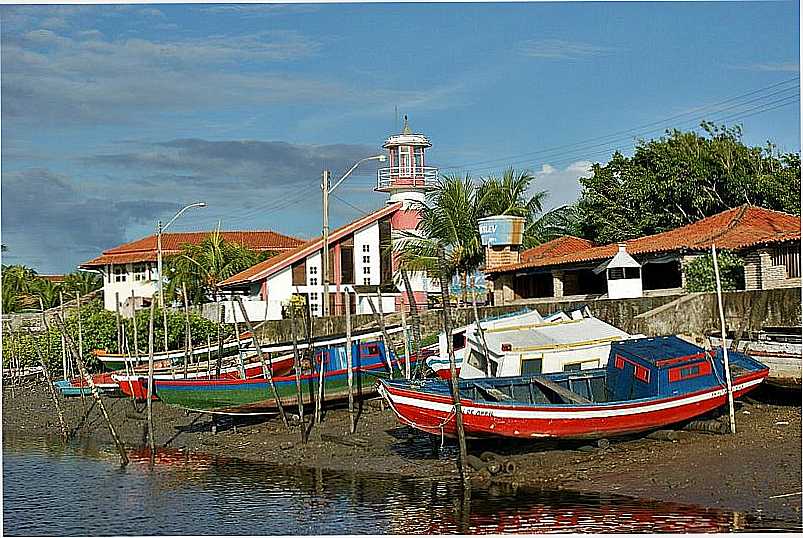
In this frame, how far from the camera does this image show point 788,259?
1121 inches

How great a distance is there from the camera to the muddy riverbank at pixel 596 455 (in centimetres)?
1608

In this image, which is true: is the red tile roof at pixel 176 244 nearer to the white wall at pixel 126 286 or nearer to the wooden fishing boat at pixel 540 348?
the white wall at pixel 126 286

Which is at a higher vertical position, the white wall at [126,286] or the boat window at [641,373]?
the white wall at [126,286]

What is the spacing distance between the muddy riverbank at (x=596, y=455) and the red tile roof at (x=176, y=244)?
135 feet

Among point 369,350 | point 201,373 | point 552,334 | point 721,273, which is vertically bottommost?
point 201,373

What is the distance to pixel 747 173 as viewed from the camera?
4309 cm

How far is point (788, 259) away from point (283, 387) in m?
13.9

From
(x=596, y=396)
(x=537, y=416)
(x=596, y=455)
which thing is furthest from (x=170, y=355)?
(x=596, y=455)

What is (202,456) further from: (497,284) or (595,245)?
(595,245)

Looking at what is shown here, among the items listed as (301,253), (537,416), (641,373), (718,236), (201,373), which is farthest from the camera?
(301,253)

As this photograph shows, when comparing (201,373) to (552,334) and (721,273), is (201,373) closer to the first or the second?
(552,334)

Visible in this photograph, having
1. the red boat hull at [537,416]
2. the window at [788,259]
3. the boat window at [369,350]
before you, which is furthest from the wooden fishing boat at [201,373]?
the window at [788,259]

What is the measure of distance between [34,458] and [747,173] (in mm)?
30316

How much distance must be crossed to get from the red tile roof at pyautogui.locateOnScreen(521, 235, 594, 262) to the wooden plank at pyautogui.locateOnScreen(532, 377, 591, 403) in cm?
2111
